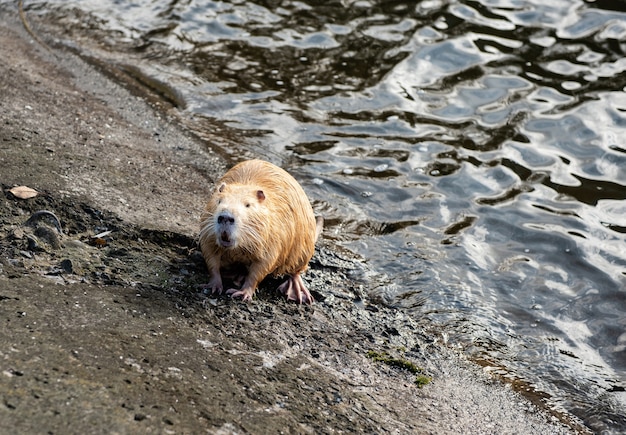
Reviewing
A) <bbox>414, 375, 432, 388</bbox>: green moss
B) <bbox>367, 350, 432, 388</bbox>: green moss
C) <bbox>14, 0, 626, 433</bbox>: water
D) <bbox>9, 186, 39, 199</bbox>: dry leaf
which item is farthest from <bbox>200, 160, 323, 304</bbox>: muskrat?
<bbox>9, 186, 39, 199</bbox>: dry leaf

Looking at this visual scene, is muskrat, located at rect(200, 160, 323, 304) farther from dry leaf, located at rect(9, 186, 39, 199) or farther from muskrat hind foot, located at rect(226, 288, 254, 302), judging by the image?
dry leaf, located at rect(9, 186, 39, 199)

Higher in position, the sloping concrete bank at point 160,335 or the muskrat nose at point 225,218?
the muskrat nose at point 225,218

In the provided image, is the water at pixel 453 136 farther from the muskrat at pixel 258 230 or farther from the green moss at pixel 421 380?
the muskrat at pixel 258 230

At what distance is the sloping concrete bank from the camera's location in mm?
3742

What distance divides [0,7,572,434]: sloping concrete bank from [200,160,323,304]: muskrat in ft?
0.58

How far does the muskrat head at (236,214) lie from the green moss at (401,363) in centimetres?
106

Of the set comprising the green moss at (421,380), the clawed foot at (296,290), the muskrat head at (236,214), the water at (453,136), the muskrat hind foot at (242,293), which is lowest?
the water at (453,136)

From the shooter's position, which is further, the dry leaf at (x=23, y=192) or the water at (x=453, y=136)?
the water at (x=453, y=136)

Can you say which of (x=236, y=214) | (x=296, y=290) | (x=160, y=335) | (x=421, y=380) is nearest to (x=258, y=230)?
(x=236, y=214)

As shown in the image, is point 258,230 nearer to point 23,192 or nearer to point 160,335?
point 160,335

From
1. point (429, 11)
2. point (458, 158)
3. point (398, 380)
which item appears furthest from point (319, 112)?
point (398, 380)

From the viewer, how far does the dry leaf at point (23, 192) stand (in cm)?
532

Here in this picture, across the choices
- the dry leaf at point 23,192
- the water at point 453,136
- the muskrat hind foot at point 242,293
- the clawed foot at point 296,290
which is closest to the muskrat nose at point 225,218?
the muskrat hind foot at point 242,293

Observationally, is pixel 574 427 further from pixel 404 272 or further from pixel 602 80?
pixel 602 80
